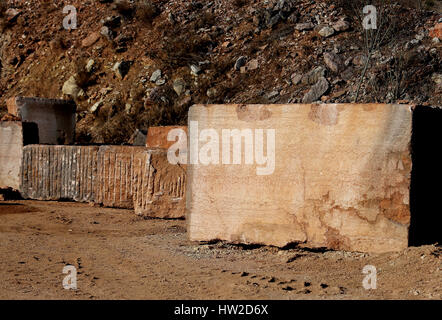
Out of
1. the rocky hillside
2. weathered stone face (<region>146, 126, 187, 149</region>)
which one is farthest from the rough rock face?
the rocky hillside

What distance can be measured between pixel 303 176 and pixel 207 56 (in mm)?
9980

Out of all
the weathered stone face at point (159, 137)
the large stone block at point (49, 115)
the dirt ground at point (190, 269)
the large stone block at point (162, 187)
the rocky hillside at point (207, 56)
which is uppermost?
the rocky hillside at point (207, 56)

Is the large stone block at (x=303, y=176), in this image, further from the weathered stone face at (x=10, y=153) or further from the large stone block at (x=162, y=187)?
the weathered stone face at (x=10, y=153)

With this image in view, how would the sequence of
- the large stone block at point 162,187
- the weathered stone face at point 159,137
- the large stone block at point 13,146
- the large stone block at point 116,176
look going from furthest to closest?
the large stone block at point 13,146, the weathered stone face at point 159,137, the large stone block at point 116,176, the large stone block at point 162,187

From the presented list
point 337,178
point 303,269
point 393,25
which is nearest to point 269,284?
point 303,269

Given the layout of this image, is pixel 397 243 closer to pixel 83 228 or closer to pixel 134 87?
pixel 83 228

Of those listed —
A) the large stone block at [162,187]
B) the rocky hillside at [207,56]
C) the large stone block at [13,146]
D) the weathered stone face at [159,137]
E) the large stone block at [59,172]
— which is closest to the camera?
the large stone block at [162,187]

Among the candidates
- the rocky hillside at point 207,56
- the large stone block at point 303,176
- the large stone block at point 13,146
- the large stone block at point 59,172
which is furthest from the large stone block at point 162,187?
the rocky hillside at point 207,56

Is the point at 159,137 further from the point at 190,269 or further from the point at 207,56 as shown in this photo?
the point at 207,56

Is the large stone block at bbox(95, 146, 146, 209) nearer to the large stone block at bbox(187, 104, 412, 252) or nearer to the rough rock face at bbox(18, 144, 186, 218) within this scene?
the rough rock face at bbox(18, 144, 186, 218)

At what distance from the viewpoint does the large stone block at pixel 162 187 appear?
18.7 ft

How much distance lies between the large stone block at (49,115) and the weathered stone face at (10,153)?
1.09 meters

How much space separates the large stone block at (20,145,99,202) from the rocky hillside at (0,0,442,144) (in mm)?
5158

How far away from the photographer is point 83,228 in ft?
17.8
